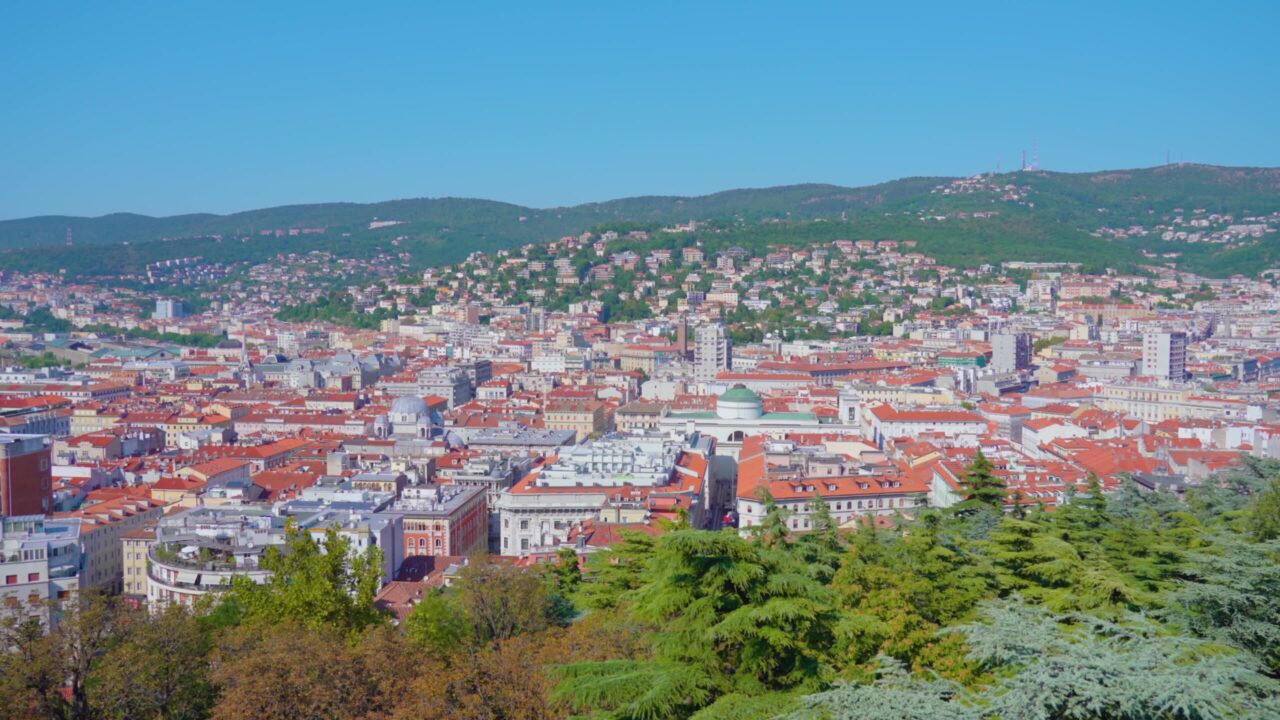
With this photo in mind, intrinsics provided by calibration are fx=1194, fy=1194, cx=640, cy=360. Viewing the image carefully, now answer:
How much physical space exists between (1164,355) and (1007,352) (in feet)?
33.3

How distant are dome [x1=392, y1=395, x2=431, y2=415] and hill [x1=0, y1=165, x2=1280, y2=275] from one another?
72008 mm

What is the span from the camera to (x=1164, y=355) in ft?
216

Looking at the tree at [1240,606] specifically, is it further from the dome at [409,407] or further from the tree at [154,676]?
the dome at [409,407]

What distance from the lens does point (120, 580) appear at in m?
31.8

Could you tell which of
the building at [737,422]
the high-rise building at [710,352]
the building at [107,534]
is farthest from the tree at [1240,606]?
the high-rise building at [710,352]

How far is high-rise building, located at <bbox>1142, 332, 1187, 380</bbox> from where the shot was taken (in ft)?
214

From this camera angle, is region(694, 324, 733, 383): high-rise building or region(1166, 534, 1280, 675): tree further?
region(694, 324, 733, 383): high-rise building

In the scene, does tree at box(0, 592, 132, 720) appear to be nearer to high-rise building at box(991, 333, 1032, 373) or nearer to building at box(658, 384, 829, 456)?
building at box(658, 384, 829, 456)

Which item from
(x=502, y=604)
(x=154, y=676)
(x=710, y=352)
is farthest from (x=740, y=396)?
(x=154, y=676)

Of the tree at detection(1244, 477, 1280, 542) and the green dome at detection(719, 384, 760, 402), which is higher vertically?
the tree at detection(1244, 477, 1280, 542)

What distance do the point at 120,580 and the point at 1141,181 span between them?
159 m

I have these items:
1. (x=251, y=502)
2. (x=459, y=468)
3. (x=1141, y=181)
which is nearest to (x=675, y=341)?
(x=459, y=468)

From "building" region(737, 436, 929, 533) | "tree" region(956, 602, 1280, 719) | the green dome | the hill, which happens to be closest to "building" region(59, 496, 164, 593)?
"building" region(737, 436, 929, 533)

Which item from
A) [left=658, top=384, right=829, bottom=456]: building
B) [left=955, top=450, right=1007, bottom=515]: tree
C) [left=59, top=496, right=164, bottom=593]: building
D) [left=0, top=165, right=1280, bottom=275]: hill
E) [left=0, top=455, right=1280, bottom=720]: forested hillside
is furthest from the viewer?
[left=0, top=165, right=1280, bottom=275]: hill
